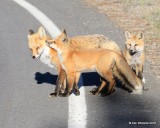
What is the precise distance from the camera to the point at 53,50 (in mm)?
9305

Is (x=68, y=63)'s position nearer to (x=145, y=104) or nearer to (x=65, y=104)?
(x=65, y=104)

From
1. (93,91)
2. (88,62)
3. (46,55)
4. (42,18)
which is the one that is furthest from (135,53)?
(42,18)

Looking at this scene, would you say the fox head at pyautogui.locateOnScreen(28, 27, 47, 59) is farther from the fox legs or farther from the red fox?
the fox legs

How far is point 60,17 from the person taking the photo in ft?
53.0

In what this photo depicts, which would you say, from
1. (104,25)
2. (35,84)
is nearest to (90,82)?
(35,84)

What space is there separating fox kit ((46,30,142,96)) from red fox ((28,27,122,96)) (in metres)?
0.20

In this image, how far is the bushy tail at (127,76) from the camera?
8938 mm

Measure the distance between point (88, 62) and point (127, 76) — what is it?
69cm

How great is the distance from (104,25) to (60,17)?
6.25ft

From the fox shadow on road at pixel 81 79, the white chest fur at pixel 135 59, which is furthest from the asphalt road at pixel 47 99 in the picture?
the white chest fur at pixel 135 59

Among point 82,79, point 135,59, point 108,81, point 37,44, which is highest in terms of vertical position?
point 37,44

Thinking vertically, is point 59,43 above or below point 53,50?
above

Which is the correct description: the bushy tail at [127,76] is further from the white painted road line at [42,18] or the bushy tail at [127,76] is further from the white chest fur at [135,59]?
the white painted road line at [42,18]

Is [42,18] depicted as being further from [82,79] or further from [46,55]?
[46,55]
